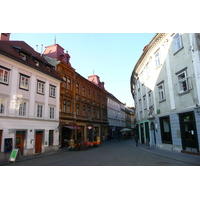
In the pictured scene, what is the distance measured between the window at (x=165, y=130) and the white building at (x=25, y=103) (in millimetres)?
12430

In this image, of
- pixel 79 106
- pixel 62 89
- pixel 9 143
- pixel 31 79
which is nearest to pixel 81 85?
pixel 79 106

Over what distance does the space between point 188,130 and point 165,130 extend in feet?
12.7

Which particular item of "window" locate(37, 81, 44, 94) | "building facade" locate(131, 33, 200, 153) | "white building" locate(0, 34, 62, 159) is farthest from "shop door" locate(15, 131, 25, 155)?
"building facade" locate(131, 33, 200, 153)

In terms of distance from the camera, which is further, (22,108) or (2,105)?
(22,108)

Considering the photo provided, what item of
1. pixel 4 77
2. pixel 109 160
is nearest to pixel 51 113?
pixel 4 77

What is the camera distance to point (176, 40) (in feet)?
49.0

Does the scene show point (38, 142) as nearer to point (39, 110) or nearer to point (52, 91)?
point (39, 110)

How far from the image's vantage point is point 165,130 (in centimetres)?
1720

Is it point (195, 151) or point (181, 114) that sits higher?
point (181, 114)

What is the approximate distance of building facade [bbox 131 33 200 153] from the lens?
12.6 m

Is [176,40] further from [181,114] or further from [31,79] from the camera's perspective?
[31,79]

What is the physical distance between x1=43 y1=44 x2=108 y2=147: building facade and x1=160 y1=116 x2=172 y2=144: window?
363 inches

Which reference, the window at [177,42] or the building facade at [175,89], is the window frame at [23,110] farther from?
the window at [177,42]

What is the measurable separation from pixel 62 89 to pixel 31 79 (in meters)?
6.18
